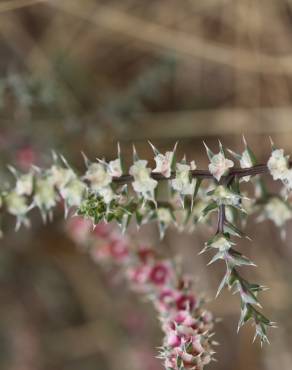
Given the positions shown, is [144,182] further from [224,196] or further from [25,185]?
[25,185]

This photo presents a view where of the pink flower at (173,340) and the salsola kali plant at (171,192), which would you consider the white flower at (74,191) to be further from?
the pink flower at (173,340)

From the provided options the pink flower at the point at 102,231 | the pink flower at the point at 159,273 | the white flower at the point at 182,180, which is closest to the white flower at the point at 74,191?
the white flower at the point at 182,180

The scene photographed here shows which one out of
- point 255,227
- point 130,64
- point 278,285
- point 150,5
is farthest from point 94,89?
point 278,285

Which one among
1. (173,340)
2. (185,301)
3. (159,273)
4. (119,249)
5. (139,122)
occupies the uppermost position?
(139,122)

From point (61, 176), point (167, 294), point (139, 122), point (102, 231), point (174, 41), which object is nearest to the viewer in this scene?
point (61, 176)

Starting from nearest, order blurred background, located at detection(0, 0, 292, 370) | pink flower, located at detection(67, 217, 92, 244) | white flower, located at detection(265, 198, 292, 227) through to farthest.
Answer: white flower, located at detection(265, 198, 292, 227)
pink flower, located at detection(67, 217, 92, 244)
blurred background, located at detection(0, 0, 292, 370)

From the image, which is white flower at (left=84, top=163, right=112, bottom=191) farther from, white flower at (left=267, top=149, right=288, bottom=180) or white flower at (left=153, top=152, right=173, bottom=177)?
white flower at (left=267, top=149, right=288, bottom=180)

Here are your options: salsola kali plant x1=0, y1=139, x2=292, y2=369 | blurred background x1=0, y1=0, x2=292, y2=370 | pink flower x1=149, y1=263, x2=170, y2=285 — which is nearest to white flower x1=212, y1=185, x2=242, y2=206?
salsola kali plant x1=0, y1=139, x2=292, y2=369

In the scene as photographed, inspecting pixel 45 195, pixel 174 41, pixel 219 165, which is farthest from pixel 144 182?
pixel 174 41
